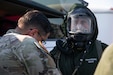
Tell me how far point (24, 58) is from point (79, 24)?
95 centimetres

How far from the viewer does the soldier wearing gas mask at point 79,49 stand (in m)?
3.22

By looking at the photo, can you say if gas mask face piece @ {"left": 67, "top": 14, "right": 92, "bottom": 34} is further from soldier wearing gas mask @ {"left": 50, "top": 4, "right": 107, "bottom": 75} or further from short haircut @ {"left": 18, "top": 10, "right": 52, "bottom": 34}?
short haircut @ {"left": 18, "top": 10, "right": 52, "bottom": 34}

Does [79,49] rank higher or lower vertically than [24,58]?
lower

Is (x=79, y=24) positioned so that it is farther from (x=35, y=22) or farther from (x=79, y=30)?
(x=35, y=22)

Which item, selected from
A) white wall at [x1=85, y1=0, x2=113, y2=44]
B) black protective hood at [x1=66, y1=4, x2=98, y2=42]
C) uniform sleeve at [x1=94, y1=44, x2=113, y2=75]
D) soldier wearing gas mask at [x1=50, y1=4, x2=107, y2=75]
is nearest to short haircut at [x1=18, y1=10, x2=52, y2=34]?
soldier wearing gas mask at [x1=50, y1=4, x2=107, y2=75]

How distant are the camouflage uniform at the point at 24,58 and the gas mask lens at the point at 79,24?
2.45 ft

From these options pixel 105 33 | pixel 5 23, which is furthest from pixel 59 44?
pixel 105 33

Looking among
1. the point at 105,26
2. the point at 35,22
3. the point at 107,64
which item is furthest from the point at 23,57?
the point at 105,26

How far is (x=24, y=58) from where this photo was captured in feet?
8.43

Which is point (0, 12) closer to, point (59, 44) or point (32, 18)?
point (59, 44)

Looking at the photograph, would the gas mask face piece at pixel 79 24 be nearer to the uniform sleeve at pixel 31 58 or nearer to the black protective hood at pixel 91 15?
Result: the black protective hood at pixel 91 15

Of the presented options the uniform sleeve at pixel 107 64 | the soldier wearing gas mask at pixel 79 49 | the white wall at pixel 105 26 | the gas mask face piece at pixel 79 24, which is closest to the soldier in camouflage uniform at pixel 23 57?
the soldier wearing gas mask at pixel 79 49

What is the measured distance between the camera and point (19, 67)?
2.57 metres

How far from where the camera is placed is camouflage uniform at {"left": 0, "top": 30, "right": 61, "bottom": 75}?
2570 millimetres
